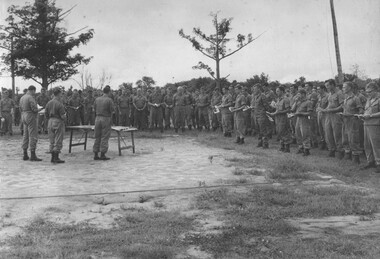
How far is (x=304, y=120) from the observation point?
12.4 m

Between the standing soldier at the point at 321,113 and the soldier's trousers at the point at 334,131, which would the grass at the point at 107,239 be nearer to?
the soldier's trousers at the point at 334,131

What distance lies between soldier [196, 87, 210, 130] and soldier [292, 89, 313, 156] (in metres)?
8.17

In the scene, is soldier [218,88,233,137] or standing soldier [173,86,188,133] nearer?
soldier [218,88,233,137]

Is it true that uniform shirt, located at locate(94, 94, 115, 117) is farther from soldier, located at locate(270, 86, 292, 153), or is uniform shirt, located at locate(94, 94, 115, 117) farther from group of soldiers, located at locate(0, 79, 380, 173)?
soldier, located at locate(270, 86, 292, 153)

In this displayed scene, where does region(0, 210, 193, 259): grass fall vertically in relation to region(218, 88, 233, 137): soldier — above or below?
below

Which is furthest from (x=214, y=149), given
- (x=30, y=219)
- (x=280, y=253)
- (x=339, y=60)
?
(x=339, y=60)

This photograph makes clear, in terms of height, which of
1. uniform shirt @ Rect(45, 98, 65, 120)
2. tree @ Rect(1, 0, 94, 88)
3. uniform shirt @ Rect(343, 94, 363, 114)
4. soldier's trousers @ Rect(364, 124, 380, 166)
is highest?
tree @ Rect(1, 0, 94, 88)

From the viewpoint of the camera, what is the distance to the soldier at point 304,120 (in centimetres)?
1216

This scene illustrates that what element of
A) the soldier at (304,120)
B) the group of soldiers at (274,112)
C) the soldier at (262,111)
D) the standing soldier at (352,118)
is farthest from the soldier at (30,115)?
the standing soldier at (352,118)

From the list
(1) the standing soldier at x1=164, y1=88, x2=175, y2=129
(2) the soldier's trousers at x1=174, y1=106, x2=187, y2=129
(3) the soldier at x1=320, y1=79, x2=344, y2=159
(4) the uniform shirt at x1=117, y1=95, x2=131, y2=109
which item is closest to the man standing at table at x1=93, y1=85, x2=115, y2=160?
(3) the soldier at x1=320, y1=79, x2=344, y2=159

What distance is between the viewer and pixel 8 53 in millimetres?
25812

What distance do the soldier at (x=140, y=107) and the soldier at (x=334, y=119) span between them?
10.1 metres

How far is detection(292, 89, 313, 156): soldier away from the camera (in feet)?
39.9

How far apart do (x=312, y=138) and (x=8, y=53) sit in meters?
19.0
